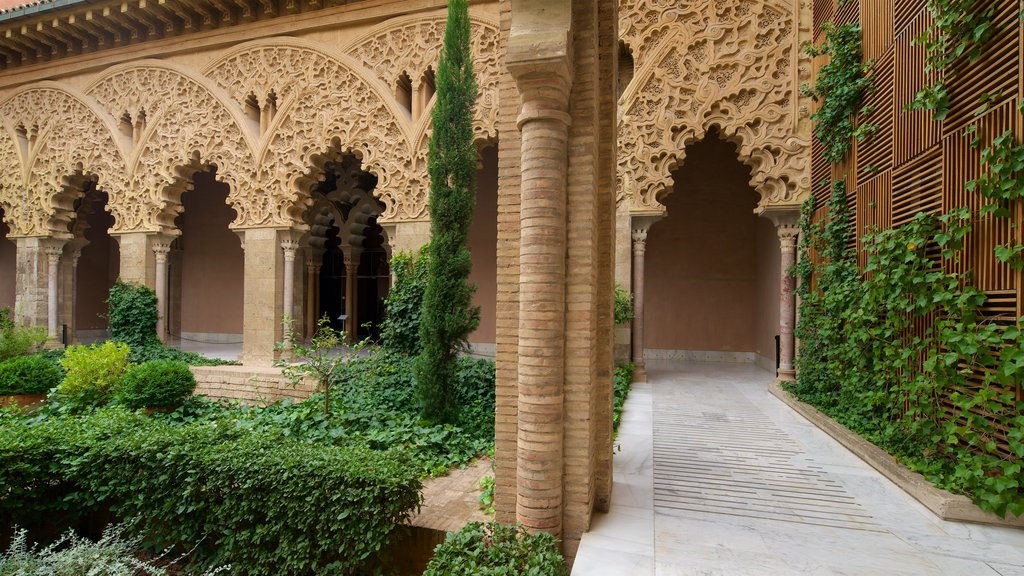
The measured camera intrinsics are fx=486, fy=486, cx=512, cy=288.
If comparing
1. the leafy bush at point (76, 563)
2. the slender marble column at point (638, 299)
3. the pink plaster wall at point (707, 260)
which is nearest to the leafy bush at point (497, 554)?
the leafy bush at point (76, 563)

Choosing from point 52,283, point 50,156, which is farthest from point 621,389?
point 50,156

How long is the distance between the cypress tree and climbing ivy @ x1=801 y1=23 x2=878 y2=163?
4.74 metres

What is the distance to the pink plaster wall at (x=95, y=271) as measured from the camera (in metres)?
16.5

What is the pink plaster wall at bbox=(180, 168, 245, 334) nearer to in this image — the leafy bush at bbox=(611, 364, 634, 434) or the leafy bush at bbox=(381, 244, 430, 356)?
the leafy bush at bbox=(381, 244, 430, 356)

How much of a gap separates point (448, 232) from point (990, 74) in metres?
5.36

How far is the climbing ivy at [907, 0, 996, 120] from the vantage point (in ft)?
12.3

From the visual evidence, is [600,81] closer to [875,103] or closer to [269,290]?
[875,103]

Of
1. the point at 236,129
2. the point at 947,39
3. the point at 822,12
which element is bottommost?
the point at 947,39

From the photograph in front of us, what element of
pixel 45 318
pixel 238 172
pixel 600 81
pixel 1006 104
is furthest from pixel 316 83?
pixel 1006 104

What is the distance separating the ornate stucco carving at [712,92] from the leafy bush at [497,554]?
22.0 ft

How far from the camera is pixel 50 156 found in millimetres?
11688

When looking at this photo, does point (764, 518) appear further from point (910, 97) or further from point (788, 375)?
point (788, 375)

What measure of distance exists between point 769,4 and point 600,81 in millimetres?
6494

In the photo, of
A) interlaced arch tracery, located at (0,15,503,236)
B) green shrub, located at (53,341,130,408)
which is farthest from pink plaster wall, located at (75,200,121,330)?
green shrub, located at (53,341,130,408)
